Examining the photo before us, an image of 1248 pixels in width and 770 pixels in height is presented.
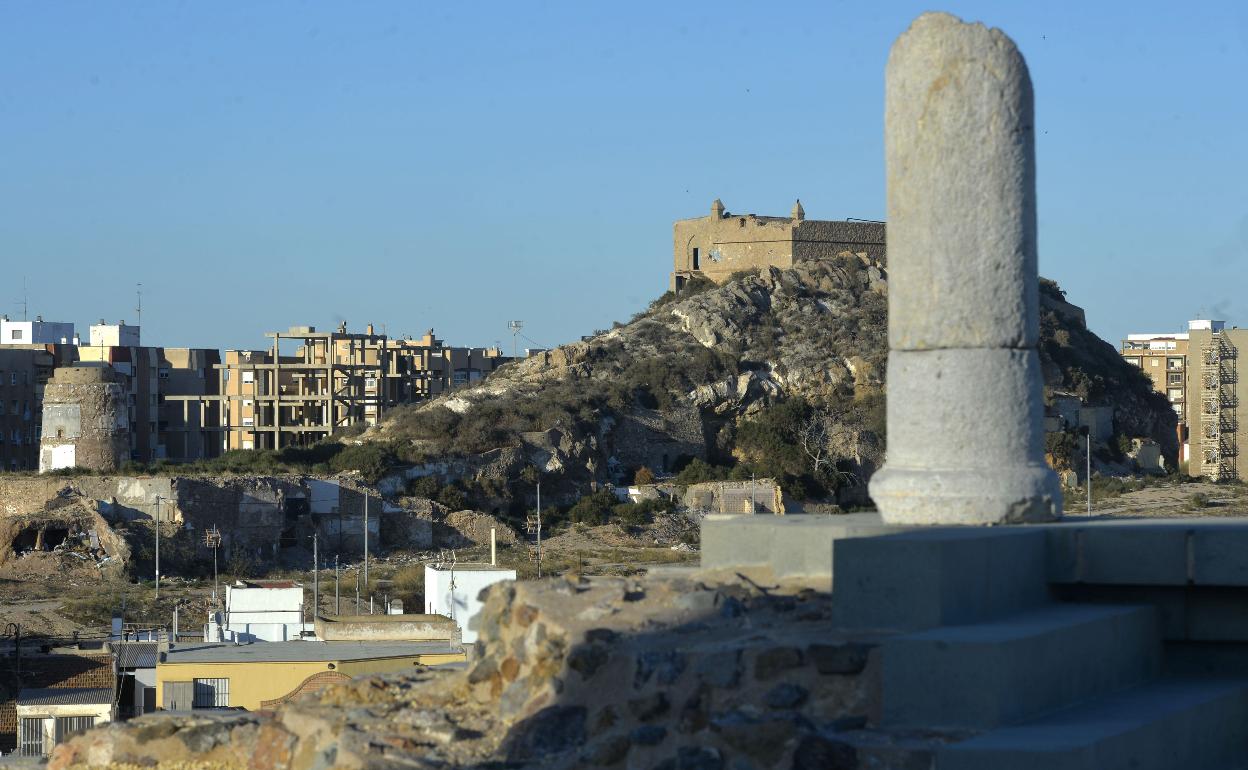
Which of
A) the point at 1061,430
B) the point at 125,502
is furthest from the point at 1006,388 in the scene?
the point at 1061,430

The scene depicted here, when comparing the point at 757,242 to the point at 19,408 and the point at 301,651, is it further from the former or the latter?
the point at 301,651

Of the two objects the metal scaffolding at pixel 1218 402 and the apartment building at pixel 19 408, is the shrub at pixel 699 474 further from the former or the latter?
the apartment building at pixel 19 408

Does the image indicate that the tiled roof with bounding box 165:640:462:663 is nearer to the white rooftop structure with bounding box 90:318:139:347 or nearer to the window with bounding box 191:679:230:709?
the window with bounding box 191:679:230:709

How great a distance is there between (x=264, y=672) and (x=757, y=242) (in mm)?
38849

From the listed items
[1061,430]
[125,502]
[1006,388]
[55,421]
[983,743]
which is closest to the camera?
[983,743]

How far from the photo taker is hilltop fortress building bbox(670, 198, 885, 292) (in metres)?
54.0

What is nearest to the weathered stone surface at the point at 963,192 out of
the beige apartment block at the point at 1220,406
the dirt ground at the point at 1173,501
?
the dirt ground at the point at 1173,501

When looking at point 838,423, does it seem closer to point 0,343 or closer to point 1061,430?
point 1061,430

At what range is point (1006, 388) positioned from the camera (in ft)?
27.5

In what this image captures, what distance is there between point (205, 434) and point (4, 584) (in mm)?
26699

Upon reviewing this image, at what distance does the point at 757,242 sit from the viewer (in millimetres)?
54250

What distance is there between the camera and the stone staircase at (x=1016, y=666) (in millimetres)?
6578

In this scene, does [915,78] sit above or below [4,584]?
above

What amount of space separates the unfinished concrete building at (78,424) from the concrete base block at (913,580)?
3264cm
